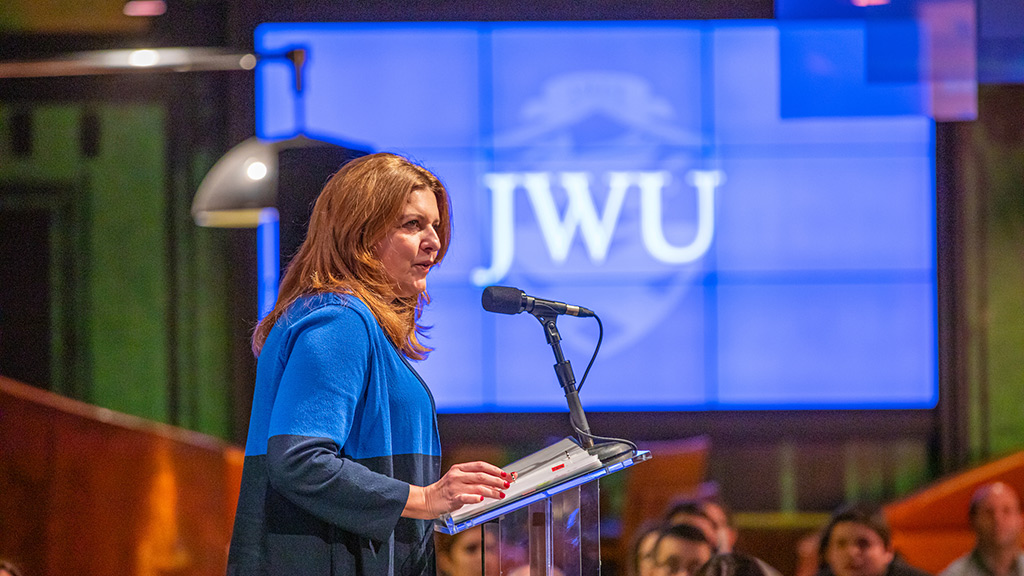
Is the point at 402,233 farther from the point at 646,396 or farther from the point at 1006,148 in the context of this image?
the point at 1006,148

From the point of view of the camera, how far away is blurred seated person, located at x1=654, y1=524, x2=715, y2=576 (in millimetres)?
3520

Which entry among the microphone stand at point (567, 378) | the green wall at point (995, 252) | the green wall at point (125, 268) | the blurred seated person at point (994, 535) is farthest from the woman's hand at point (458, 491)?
the green wall at point (995, 252)

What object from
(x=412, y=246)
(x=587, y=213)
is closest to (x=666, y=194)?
(x=587, y=213)

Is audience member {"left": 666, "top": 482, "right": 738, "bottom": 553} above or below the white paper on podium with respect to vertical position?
below

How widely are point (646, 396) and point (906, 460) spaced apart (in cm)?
116

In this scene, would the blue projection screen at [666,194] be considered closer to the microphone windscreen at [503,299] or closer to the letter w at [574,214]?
the letter w at [574,214]

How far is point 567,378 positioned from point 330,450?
0.44 meters

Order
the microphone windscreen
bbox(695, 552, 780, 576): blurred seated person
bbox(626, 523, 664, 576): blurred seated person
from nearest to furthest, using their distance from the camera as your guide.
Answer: the microphone windscreen, bbox(695, 552, 780, 576): blurred seated person, bbox(626, 523, 664, 576): blurred seated person

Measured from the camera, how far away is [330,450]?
128cm

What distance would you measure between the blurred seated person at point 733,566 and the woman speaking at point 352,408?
2.28 metres

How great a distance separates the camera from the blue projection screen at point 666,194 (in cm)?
398

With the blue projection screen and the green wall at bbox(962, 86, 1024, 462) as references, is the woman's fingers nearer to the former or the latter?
the blue projection screen

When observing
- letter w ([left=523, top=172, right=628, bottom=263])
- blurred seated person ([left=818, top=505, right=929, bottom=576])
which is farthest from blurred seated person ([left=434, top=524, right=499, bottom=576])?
blurred seated person ([left=818, top=505, right=929, bottom=576])

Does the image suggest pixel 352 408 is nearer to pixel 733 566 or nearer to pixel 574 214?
pixel 733 566
